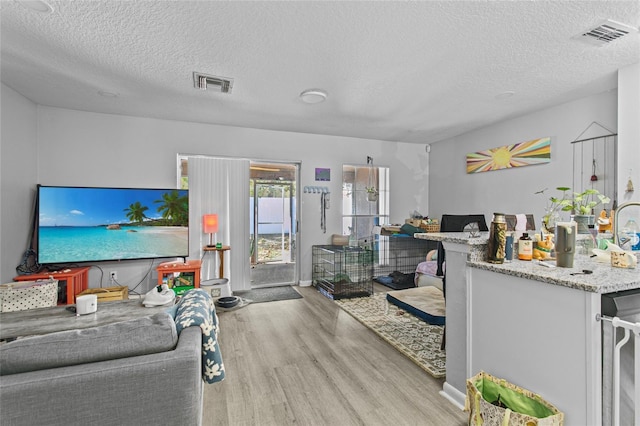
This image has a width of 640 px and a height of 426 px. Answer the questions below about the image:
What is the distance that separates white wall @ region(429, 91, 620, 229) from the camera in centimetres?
339

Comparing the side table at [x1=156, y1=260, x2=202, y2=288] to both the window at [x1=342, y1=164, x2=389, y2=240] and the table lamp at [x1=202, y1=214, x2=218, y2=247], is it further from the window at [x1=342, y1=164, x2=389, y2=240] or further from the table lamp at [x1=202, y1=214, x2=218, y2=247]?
the window at [x1=342, y1=164, x2=389, y2=240]

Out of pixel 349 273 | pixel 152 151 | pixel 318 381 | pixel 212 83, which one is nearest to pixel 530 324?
pixel 318 381

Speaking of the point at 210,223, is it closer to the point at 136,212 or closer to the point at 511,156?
the point at 136,212

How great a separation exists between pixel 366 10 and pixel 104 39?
1.94 metres

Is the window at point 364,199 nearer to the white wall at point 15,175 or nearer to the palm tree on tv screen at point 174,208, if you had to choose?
the palm tree on tv screen at point 174,208

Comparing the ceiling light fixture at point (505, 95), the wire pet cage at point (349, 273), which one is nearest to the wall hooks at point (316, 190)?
the wire pet cage at point (349, 273)

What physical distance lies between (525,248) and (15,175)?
481cm

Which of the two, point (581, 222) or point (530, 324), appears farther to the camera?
point (581, 222)

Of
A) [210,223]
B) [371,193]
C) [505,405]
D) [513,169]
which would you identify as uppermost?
[513,169]

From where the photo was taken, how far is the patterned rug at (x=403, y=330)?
8.20 feet

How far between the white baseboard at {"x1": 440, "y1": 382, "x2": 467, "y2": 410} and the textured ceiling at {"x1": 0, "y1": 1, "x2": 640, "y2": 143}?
8.17ft

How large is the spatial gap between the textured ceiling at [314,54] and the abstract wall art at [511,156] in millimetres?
483

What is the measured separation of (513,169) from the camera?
418 cm

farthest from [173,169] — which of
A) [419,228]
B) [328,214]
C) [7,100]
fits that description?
[419,228]
